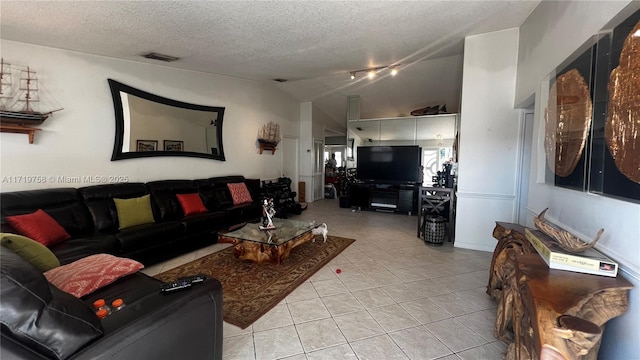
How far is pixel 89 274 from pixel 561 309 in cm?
257

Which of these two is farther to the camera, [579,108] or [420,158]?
[420,158]

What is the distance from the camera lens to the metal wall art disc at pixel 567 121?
1.76 meters

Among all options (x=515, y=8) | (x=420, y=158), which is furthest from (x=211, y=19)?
(x=420, y=158)

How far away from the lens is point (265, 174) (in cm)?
645

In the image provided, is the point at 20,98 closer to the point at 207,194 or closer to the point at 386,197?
the point at 207,194

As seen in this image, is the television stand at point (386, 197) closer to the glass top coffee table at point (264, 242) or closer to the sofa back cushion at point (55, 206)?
the glass top coffee table at point (264, 242)

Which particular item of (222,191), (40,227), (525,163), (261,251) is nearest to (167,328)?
(261,251)

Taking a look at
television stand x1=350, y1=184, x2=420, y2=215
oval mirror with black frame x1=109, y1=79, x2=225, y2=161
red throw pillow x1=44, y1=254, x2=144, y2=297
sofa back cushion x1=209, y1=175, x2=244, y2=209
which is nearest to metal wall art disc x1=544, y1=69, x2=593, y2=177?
red throw pillow x1=44, y1=254, x2=144, y2=297

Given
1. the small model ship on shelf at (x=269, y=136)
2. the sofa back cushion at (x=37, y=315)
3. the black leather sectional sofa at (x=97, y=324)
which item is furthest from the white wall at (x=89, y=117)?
the sofa back cushion at (x=37, y=315)

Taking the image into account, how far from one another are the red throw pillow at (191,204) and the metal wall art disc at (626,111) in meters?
4.40

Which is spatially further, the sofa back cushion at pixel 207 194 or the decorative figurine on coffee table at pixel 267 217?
the sofa back cushion at pixel 207 194

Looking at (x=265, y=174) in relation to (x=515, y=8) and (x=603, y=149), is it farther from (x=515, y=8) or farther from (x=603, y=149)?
(x=603, y=149)

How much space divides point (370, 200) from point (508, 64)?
4027 millimetres

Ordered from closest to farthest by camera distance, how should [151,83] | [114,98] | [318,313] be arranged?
1. [318,313]
2. [114,98]
3. [151,83]
